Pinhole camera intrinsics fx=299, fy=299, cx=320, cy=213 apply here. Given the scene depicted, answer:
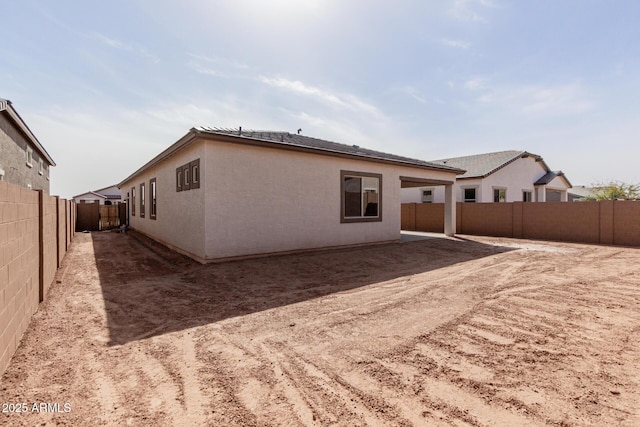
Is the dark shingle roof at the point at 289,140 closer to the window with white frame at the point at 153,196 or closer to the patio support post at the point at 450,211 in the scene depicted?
the patio support post at the point at 450,211

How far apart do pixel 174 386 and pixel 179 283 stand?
432 centimetres

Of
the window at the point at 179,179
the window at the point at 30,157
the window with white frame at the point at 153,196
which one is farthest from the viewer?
the window at the point at 30,157

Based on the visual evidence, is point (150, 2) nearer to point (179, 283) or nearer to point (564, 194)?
point (179, 283)

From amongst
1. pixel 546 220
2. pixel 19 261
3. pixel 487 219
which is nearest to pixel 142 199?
pixel 19 261

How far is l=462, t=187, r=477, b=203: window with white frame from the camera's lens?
2047 centimetres

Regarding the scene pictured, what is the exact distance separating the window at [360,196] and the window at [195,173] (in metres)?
4.76

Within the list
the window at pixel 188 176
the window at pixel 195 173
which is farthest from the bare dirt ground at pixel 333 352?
the window at pixel 188 176

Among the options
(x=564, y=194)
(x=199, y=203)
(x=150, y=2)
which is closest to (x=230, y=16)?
(x=150, y=2)

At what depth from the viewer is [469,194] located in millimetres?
20844

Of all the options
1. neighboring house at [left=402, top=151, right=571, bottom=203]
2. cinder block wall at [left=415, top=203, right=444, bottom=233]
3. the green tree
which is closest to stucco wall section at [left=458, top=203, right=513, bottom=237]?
cinder block wall at [left=415, top=203, right=444, bottom=233]

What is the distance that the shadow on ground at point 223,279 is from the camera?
15.1 feet

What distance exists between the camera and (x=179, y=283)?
21.6ft

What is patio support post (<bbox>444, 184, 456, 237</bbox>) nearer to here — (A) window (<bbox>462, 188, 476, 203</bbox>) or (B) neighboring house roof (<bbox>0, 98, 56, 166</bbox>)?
(A) window (<bbox>462, 188, 476, 203</bbox>)

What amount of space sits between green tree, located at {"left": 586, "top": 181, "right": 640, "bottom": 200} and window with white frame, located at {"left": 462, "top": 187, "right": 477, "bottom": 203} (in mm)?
9904
